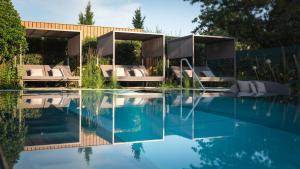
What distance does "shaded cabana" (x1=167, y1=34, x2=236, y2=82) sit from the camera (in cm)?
1251

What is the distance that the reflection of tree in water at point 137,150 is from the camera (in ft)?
6.48

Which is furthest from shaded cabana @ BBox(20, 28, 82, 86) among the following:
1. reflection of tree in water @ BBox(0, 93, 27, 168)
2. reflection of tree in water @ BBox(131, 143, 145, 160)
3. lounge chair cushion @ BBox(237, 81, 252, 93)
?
reflection of tree in water @ BBox(131, 143, 145, 160)

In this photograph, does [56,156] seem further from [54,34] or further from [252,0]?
[252,0]

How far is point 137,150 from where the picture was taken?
2162 mm

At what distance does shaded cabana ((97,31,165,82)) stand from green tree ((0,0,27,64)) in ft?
10.3

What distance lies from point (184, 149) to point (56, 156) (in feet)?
2.76

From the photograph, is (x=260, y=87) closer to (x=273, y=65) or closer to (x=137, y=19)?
(x=273, y=65)

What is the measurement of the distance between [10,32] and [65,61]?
13.5 feet

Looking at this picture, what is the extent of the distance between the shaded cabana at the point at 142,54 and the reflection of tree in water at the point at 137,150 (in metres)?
9.15

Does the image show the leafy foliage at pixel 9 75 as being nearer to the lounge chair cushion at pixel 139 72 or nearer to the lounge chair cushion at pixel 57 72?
the lounge chair cushion at pixel 57 72

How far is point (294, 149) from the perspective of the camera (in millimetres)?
2234

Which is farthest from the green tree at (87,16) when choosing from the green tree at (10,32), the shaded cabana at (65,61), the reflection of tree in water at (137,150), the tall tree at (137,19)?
the reflection of tree in water at (137,150)

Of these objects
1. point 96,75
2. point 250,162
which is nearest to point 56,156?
point 250,162

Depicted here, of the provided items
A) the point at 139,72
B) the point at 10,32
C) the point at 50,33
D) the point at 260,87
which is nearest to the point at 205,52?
the point at 139,72
